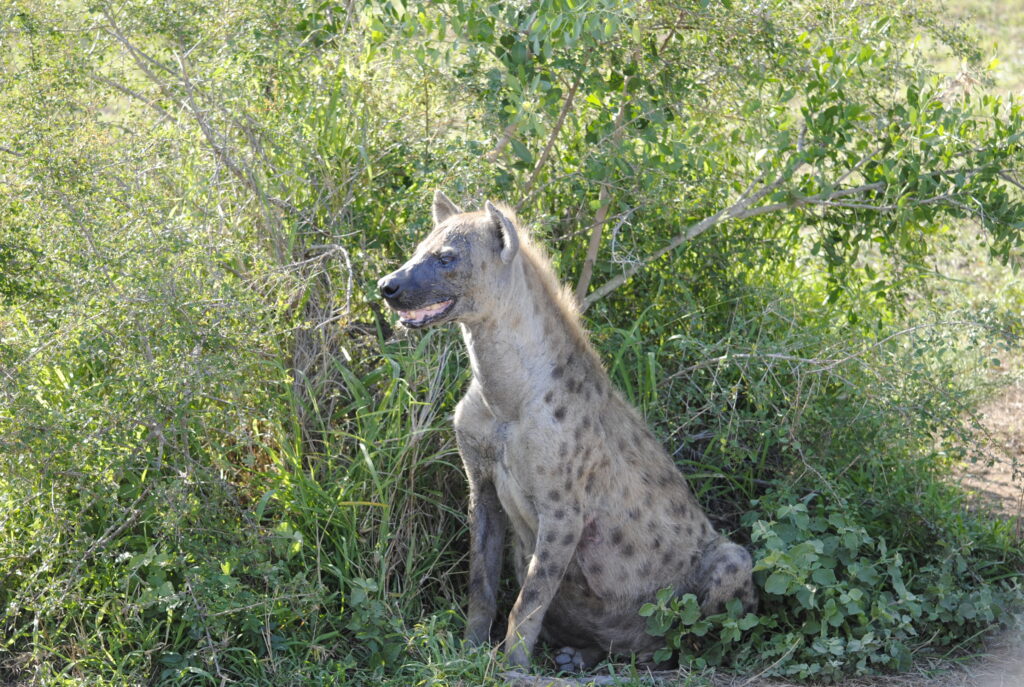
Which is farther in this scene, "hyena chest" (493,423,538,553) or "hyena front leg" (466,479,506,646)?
"hyena front leg" (466,479,506,646)

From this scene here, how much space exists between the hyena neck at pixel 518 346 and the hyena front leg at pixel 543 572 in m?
0.41

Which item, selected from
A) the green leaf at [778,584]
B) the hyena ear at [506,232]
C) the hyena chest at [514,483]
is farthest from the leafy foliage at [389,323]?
the hyena ear at [506,232]

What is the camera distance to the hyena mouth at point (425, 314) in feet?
13.0

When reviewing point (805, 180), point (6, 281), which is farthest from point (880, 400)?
point (6, 281)

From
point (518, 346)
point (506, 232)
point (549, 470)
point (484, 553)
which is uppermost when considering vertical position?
point (506, 232)

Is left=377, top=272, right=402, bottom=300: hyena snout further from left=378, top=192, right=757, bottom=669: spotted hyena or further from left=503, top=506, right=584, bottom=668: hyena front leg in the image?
left=503, top=506, right=584, bottom=668: hyena front leg

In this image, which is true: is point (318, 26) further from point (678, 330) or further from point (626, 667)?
point (626, 667)

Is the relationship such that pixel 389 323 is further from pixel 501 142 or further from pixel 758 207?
pixel 758 207

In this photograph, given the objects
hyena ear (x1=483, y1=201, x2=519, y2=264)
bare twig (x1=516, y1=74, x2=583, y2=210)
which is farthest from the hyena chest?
bare twig (x1=516, y1=74, x2=583, y2=210)

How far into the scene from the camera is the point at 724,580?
14.4 ft

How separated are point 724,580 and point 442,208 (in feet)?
5.79

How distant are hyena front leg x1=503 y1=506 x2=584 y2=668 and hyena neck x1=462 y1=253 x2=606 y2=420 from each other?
0.41 metres

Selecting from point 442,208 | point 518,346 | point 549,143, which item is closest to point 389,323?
point 442,208

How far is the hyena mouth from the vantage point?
3.95 metres
